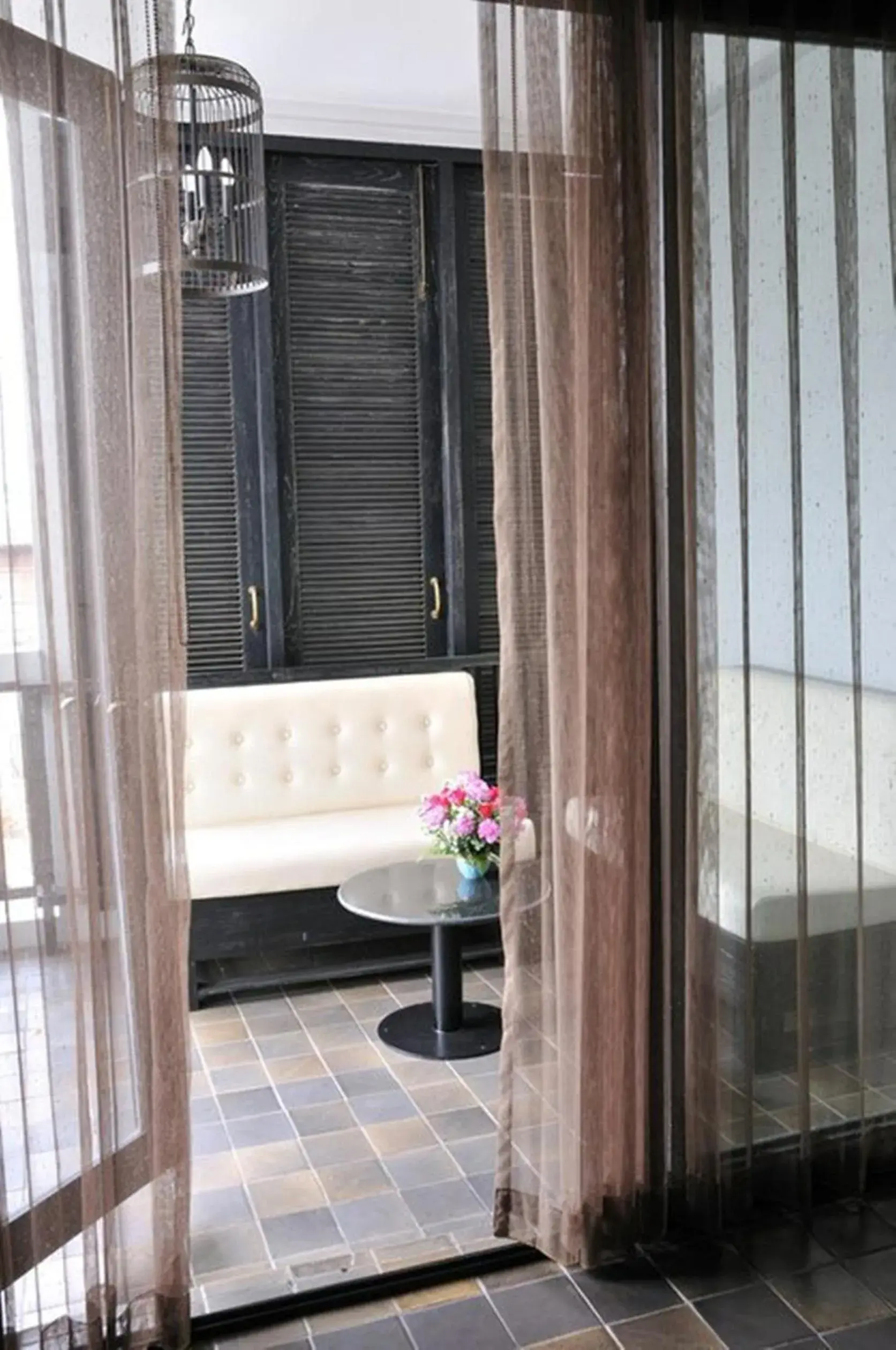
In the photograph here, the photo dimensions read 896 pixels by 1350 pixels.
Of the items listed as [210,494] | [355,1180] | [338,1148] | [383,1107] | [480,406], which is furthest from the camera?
[480,406]

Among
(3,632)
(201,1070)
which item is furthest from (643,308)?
(201,1070)

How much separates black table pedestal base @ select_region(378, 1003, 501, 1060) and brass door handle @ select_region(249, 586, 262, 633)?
1.41 meters

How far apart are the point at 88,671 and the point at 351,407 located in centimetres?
262

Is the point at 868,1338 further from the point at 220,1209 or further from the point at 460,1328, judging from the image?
the point at 220,1209

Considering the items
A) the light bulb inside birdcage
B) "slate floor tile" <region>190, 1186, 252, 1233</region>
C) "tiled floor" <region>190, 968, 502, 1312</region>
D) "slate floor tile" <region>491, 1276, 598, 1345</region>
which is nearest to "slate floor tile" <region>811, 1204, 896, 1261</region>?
"slate floor tile" <region>491, 1276, 598, 1345</region>

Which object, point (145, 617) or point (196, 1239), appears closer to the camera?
point (145, 617)

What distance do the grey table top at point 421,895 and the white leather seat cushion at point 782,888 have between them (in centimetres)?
89

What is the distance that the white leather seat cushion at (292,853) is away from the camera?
3.65 metres

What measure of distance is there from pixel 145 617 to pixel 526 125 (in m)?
1.02

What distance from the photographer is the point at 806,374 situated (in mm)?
2264

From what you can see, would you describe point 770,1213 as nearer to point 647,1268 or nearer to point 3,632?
point 647,1268

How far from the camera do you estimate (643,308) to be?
212 centimetres

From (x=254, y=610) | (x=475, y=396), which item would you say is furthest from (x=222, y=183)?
(x=254, y=610)

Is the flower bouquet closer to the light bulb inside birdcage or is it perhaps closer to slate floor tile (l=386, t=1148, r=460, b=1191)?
slate floor tile (l=386, t=1148, r=460, b=1191)
